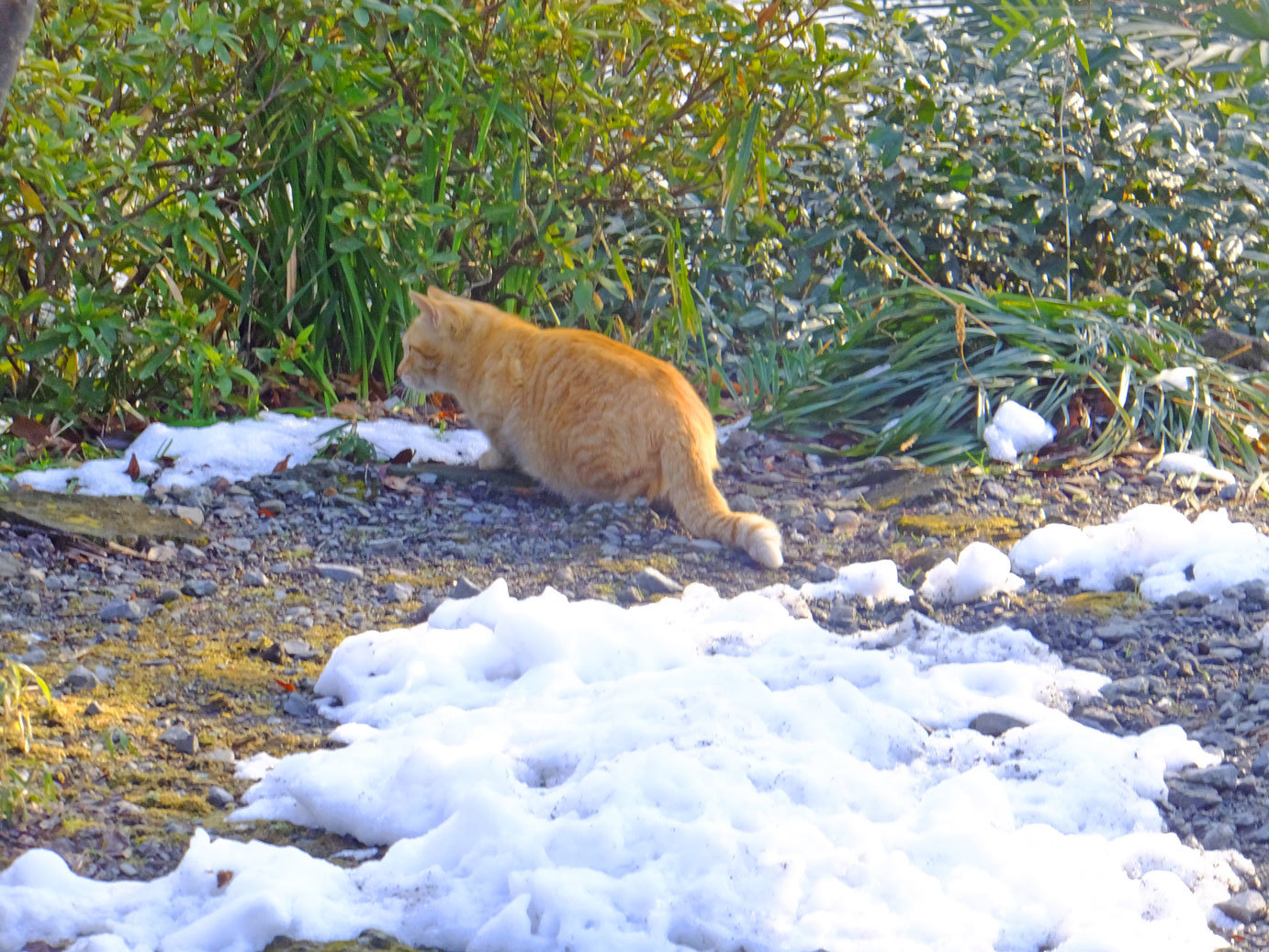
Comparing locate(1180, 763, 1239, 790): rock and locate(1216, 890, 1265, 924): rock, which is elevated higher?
locate(1216, 890, 1265, 924): rock

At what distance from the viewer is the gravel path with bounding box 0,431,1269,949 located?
2111 mm

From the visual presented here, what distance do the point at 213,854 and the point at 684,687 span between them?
93 cm

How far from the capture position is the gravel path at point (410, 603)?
6.93 feet

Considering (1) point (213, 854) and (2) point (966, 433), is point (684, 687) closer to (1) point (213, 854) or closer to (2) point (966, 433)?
(1) point (213, 854)

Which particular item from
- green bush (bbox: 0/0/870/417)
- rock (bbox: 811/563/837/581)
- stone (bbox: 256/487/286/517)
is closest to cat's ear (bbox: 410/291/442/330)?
green bush (bbox: 0/0/870/417)

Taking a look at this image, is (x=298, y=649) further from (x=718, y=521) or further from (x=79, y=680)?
(x=718, y=521)

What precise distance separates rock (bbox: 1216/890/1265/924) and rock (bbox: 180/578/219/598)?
240 centimetres

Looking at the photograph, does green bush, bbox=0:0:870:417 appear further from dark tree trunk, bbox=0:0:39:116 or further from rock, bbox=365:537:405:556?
dark tree trunk, bbox=0:0:39:116

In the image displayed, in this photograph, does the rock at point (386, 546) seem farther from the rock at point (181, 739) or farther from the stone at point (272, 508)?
the rock at point (181, 739)

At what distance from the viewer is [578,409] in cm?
415

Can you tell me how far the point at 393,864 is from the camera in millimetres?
1865

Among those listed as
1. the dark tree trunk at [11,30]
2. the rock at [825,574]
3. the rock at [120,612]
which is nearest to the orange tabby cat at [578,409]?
the rock at [825,574]

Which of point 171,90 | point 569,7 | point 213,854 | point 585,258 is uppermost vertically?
point 569,7

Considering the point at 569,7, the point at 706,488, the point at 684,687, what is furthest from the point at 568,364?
the point at 684,687
